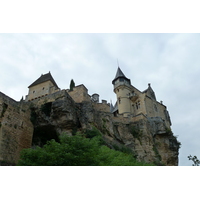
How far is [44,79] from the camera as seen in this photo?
42.8 m

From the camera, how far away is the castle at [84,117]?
69.2 feet

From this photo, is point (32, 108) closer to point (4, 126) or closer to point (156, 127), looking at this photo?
point (4, 126)

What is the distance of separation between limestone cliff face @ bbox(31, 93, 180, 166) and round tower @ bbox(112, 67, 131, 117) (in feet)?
20.2

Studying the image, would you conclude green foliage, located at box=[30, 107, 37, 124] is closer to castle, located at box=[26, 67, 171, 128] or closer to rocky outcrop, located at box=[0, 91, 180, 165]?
rocky outcrop, located at box=[0, 91, 180, 165]

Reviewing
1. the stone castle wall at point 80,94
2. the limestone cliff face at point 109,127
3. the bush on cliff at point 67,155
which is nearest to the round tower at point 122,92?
the limestone cliff face at point 109,127

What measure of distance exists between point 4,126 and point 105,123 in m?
15.4

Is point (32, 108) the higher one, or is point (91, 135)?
point (32, 108)

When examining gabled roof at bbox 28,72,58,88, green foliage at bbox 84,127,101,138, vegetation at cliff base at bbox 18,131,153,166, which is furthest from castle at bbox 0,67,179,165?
vegetation at cliff base at bbox 18,131,153,166

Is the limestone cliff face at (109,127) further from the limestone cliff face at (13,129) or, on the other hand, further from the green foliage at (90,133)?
the limestone cliff face at (13,129)

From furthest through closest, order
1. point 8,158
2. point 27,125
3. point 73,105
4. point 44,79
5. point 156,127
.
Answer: point 44,79 < point 156,127 < point 73,105 < point 27,125 < point 8,158

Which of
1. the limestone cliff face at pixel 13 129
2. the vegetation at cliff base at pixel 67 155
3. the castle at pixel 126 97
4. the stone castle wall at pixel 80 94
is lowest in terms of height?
A: the vegetation at cliff base at pixel 67 155

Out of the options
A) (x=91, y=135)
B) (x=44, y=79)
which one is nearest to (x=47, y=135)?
(x=91, y=135)

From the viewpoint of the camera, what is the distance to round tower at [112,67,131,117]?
44.2 meters

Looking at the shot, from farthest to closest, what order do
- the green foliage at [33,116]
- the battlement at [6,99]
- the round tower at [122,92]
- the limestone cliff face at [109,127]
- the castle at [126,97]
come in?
the round tower at [122,92] < the castle at [126,97] < the limestone cliff face at [109,127] < the green foliage at [33,116] < the battlement at [6,99]
